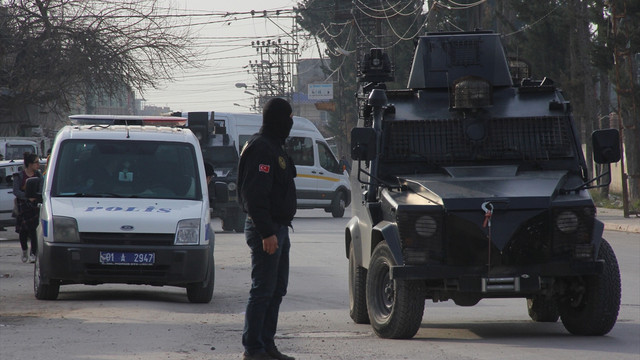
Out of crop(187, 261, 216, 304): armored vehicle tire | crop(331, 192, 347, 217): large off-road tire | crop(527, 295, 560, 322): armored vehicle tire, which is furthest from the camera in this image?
crop(331, 192, 347, 217): large off-road tire

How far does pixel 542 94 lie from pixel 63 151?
5.40 meters

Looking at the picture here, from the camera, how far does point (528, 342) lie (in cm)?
866

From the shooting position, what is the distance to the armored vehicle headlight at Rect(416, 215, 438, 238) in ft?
27.7

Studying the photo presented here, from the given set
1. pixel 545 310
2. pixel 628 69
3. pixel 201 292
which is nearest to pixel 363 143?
pixel 545 310

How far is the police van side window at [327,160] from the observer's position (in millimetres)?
31578

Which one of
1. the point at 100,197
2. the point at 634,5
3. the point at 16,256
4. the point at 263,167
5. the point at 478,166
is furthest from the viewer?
the point at 634,5

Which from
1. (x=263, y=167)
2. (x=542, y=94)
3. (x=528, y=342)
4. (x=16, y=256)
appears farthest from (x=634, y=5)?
(x=263, y=167)

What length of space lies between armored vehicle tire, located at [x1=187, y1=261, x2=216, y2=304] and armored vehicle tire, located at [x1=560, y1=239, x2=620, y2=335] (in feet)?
14.2

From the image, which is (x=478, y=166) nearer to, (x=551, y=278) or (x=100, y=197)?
(x=551, y=278)

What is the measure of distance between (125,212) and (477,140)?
13.0 ft

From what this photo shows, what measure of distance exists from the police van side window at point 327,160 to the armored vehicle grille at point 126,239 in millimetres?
20203

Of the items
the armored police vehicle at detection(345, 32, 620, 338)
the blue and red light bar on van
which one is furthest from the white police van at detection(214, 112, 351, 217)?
the armored police vehicle at detection(345, 32, 620, 338)

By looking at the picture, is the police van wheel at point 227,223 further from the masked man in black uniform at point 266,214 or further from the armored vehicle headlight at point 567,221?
the masked man in black uniform at point 266,214

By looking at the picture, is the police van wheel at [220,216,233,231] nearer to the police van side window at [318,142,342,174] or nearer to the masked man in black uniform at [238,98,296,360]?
the police van side window at [318,142,342,174]
